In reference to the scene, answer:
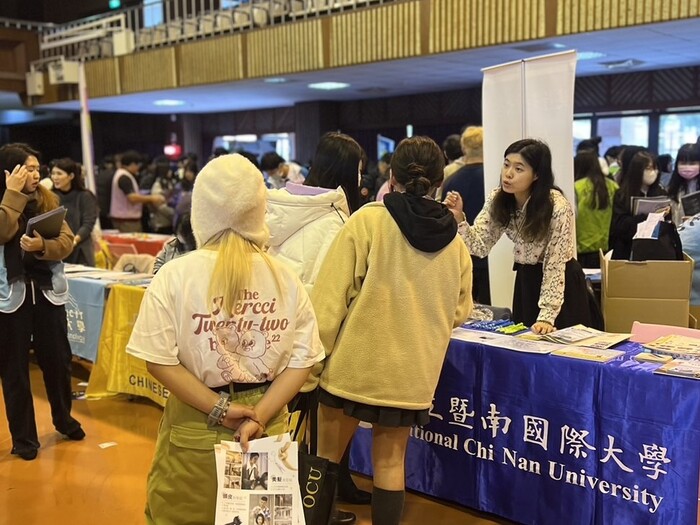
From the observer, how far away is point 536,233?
114 inches

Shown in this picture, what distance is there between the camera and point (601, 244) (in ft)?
15.7

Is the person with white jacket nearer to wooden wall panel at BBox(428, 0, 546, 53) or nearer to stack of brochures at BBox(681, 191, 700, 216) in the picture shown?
stack of brochures at BBox(681, 191, 700, 216)

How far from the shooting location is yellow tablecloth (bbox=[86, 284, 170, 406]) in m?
4.23

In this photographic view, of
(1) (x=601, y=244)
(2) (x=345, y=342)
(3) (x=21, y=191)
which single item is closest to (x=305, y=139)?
(1) (x=601, y=244)

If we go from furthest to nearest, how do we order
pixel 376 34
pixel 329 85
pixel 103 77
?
1. pixel 103 77
2. pixel 329 85
3. pixel 376 34

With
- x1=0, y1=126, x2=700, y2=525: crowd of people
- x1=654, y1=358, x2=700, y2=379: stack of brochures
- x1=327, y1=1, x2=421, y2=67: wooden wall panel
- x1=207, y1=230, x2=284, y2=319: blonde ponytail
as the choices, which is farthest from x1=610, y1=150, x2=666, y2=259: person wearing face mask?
x1=327, y1=1, x2=421, y2=67: wooden wall panel

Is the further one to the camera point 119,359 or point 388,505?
point 119,359

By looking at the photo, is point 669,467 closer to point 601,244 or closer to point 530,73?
point 530,73

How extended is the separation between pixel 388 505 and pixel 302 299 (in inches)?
36.3

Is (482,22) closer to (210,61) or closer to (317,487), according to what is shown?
(210,61)

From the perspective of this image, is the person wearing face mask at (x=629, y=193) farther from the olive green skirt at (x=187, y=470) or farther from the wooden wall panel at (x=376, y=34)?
the wooden wall panel at (x=376, y=34)

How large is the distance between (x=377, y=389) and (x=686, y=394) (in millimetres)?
955

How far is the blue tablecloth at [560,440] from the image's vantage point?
87.8 inches

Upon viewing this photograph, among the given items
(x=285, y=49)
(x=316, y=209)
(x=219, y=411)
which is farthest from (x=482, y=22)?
(x=219, y=411)
